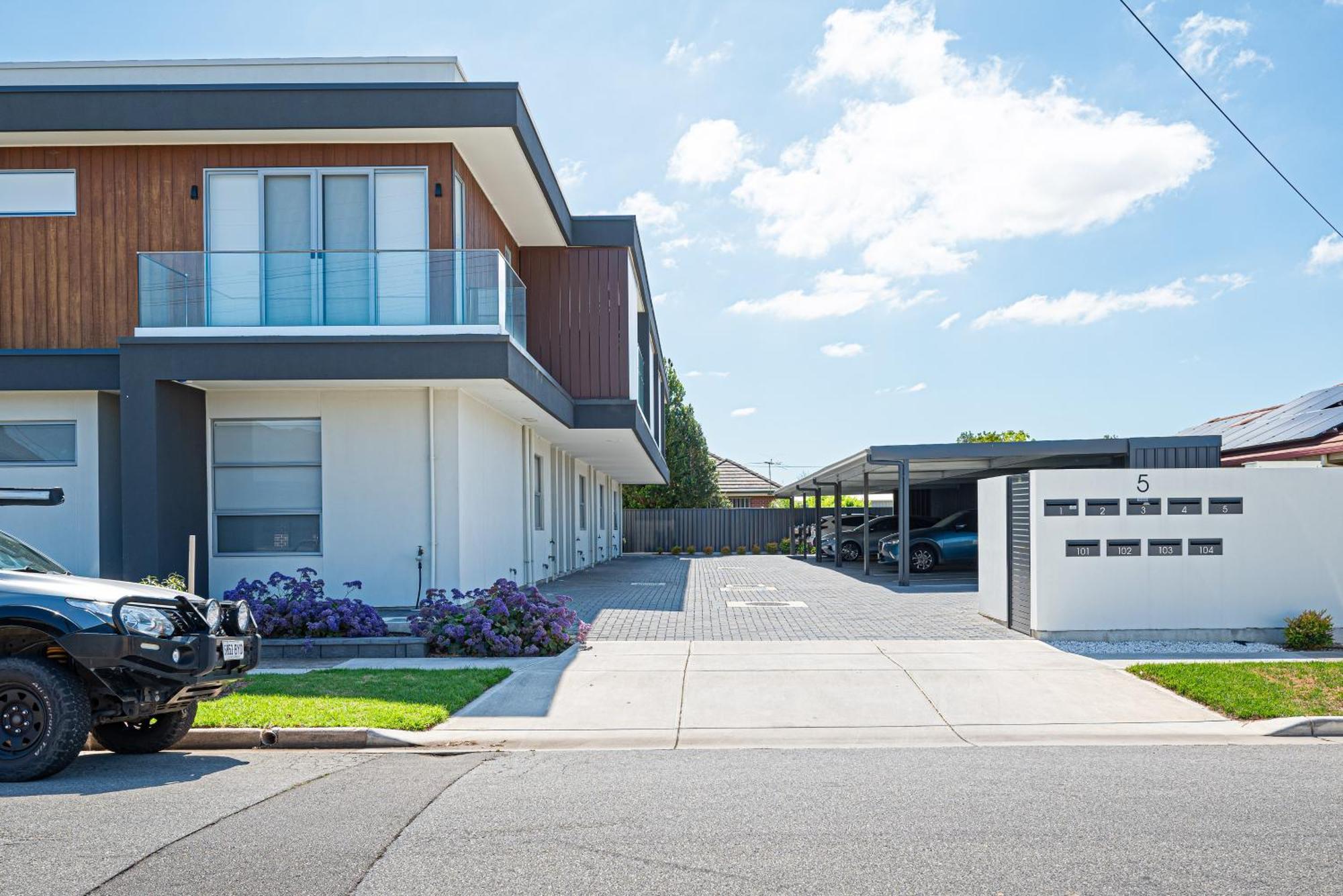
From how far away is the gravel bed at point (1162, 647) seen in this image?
11492mm

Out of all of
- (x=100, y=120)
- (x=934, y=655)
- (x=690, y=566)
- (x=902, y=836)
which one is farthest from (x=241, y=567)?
(x=690, y=566)

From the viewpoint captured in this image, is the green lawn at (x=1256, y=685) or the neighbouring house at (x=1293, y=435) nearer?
the green lawn at (x=1256, y=685)

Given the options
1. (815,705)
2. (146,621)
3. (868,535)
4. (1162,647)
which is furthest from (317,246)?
(868,535)

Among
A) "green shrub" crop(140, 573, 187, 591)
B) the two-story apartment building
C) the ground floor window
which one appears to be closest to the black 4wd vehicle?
"green shrub" crop(140, 573, 187, 591)

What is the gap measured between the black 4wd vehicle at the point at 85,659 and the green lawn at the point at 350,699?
3.16 feet

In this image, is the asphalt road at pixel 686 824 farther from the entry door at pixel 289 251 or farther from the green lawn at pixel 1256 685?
the entry door at pixel 289 251

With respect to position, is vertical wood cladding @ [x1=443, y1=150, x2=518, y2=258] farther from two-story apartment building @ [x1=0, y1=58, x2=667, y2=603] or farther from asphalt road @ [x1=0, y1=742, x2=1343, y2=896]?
asphalt road @ [x1=0, y1=742, x2=1343, y2=896]

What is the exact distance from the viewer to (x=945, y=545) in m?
23.8

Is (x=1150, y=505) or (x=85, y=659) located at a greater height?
(x=1150, y=505)

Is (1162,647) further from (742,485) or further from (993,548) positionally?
(742,485)

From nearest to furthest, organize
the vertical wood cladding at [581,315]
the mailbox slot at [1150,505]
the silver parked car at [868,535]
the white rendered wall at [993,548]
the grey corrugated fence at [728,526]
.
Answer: the mailbox slot at [1150,505]
the white rendered wall at [993,548]
the vertical wood cladding at [581,315]
the silver parked car at [868,535]
the grey corrugated fence at [728,526]

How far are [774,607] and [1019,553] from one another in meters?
4.75

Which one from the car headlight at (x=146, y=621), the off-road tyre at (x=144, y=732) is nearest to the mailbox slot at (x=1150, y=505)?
the off-road tyre at (x=144, y=732)

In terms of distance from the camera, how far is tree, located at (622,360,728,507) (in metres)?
44.8
